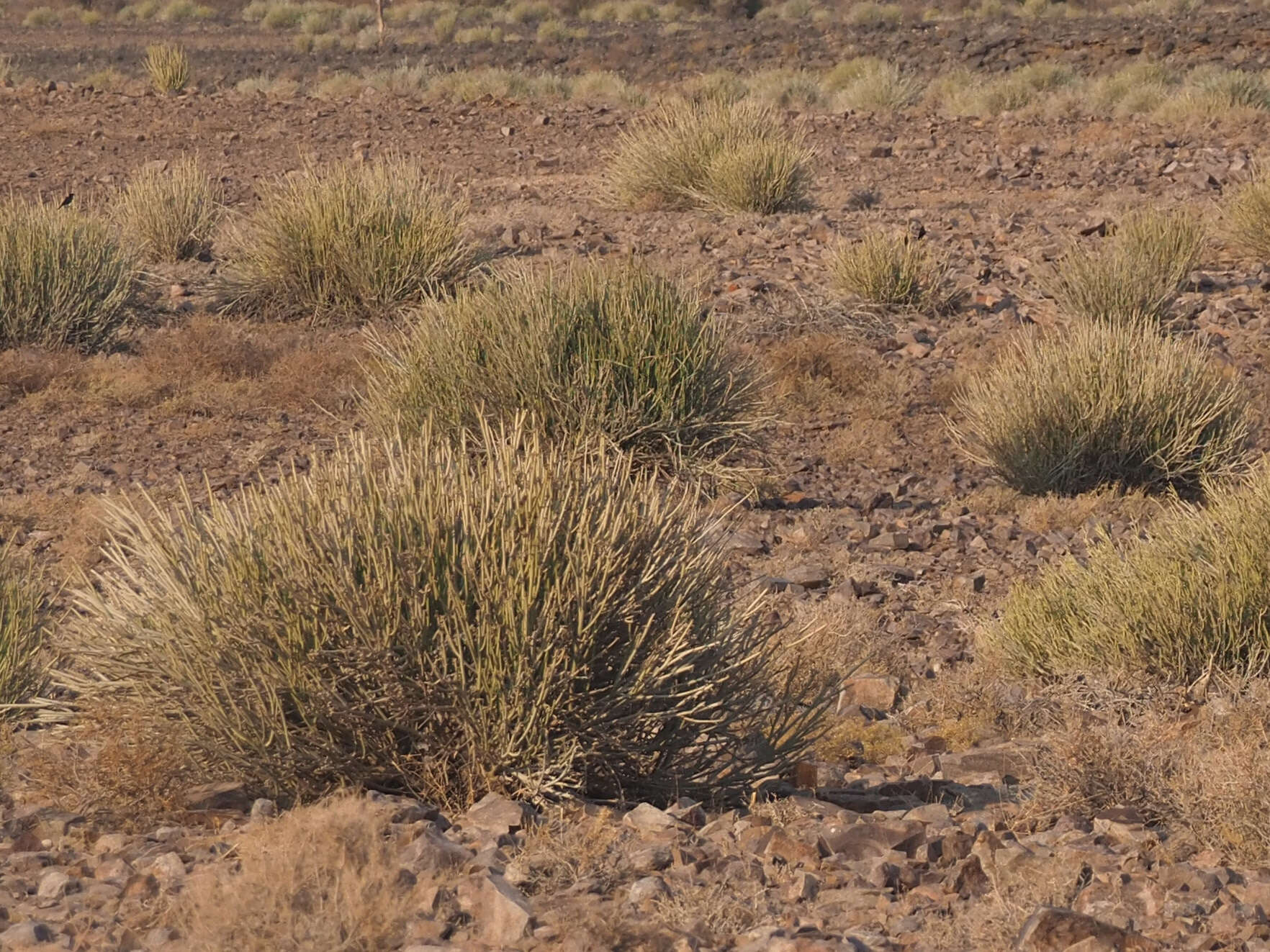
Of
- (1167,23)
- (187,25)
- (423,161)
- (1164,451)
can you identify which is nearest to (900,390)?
(1164,451)

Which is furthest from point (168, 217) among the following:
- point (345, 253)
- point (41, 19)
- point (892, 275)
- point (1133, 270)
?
point (41, 19)

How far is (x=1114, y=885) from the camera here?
3.31m

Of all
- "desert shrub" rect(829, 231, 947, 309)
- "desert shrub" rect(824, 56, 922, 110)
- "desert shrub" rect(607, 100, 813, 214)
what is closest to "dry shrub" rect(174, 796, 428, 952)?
"desert shrub" rect(829, 231, 947, 309)

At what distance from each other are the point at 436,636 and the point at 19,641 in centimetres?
159

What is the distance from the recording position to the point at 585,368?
7.30m

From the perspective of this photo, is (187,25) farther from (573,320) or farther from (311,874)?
(311,874)

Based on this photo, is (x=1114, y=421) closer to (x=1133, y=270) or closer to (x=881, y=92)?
(x=1133, y=270)

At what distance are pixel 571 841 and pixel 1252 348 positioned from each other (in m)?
7.82

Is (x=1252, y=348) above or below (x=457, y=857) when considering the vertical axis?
below

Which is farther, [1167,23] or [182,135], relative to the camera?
[1167,23]

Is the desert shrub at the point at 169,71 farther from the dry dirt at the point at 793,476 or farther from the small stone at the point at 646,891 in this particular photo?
the small stone at the point at 646,891

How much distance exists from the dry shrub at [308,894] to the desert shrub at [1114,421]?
540 centimetres

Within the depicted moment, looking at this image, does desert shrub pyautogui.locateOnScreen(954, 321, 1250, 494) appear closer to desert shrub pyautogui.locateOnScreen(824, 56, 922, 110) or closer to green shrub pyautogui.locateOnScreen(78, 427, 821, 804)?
green shrub pyautogui.locateOnScreen(78, 427, 821, 804)

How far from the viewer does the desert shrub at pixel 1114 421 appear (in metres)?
7.71
